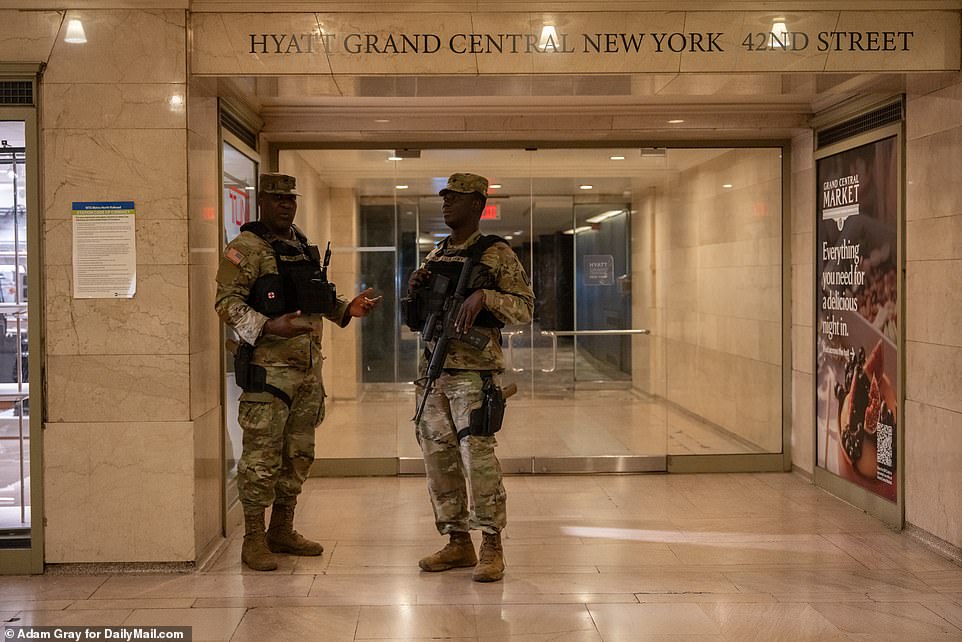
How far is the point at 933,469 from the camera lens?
525 centimetres

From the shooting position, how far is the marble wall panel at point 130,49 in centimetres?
473

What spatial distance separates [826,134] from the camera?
6.63 m

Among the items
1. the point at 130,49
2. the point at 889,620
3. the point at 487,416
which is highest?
the point at 130,49

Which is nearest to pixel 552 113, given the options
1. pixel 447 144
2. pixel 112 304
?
pixel 447 144

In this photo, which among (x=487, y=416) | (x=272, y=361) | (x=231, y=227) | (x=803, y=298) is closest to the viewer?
(x=487, y=416)

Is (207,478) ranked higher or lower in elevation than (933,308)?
lower

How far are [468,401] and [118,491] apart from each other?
1870mm

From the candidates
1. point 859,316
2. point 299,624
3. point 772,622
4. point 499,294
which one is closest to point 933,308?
point 859,316

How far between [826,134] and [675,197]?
49.6 inches

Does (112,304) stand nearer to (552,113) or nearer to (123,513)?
(123,513)

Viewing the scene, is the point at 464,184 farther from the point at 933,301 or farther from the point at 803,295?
the point at 803,295

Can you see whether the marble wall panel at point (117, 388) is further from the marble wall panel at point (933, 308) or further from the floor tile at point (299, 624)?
the marble wall panel at point (933, 308)

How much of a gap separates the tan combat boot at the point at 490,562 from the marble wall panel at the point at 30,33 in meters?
3.36

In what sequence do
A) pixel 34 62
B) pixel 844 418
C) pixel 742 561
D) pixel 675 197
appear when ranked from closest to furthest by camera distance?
pixel 34 62 < pixel 742 561 < pixel 844 418 < pixel 675 197
